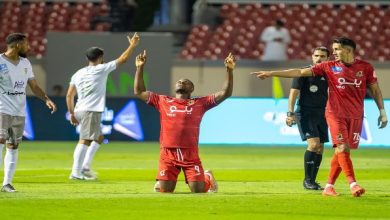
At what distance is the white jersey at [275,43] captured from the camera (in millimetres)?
33000

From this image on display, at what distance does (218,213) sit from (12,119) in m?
3.84

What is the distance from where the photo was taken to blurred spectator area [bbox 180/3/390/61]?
34.8 metres

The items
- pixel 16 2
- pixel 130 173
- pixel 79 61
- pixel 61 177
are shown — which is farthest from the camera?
pixel 16 2

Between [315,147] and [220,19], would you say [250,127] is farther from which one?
[315,147]

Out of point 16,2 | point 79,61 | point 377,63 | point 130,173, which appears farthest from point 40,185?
point 16,2

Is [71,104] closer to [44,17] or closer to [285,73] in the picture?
[285,73]

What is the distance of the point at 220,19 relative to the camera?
3672 centimetres

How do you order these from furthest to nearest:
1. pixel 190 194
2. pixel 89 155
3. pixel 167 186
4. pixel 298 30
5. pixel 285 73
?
pixel 298 30
pixel 89 155
pixel 167 186
pixel 190 194
pixel 285 73

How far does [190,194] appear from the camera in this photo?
1488 cm

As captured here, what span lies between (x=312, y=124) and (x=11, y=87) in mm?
4362

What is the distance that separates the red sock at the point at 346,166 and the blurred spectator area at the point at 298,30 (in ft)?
64.6

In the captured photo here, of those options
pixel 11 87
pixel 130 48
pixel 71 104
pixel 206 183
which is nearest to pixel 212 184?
pixel 206 183

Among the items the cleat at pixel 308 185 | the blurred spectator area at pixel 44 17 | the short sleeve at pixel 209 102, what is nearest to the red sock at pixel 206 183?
the short sleeve at pixel 209 102

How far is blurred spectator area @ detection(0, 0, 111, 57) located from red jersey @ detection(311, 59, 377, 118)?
2177 cm
